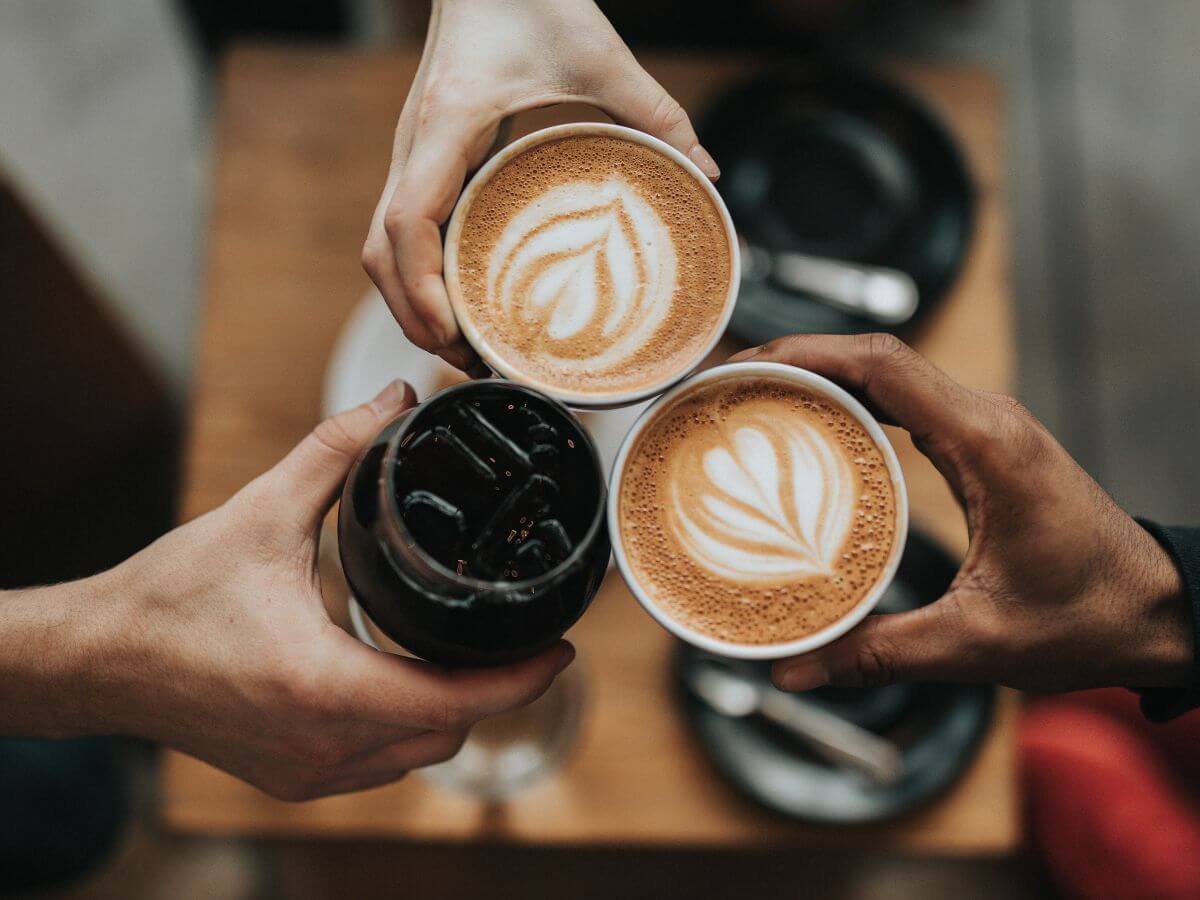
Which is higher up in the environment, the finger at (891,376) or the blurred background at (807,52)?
the finger at (891,376)

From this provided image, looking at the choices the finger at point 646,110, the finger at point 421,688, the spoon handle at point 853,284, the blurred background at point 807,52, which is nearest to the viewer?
the finger at point 421,688

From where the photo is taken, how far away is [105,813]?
147cm

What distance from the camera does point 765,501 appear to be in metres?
0.77

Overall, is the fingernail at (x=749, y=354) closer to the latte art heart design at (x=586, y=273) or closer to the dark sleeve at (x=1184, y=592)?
the latte art heart design at (x=586, y=273)

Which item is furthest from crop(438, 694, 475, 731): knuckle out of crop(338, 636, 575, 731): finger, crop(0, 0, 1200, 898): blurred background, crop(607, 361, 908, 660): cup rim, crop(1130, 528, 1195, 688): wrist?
crop(0, 0, 1200, 898): blurred background

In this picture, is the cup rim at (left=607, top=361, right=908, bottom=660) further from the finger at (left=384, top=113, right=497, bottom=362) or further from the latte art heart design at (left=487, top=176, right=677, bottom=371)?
the finger at (left=384, top=113, right=497, bottom=362)

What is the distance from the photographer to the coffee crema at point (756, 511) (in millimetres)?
755

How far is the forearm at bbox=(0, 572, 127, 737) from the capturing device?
30.1 inches

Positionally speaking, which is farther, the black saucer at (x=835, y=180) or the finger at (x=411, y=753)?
the black saucer at (x=835, y=180)

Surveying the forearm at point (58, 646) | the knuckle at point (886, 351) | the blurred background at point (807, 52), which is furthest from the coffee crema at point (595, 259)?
the blurred background at point (807, 52)

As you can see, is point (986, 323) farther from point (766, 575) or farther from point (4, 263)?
point (4, 263)

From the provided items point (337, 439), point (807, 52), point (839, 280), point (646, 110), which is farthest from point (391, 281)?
point (807, 52)

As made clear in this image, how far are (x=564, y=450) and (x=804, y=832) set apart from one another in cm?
69

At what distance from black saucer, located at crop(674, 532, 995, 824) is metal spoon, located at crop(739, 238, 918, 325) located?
28 centimetres
